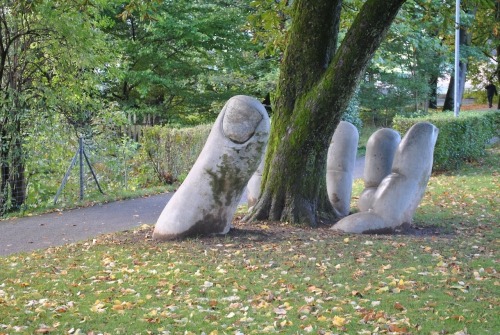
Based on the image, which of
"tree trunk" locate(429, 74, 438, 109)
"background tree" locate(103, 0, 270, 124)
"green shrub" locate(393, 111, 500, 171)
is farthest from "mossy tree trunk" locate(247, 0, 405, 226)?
"tree trunk" locate(429, 74, 438, 109)

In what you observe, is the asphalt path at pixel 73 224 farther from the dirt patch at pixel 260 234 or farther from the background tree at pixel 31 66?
the background tree at pixel 31 66

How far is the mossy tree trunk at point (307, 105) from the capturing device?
1017cm

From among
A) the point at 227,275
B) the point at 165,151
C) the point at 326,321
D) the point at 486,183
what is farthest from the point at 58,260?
the point at 486,183

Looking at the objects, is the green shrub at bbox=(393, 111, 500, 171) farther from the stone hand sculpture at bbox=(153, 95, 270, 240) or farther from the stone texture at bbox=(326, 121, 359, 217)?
the stone hand sculpture at bbox=(153, 95, 270, 240)

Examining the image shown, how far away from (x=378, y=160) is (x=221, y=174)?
3.51 meters

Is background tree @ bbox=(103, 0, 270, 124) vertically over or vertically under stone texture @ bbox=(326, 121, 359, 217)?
over

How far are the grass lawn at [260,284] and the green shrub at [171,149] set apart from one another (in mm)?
7617

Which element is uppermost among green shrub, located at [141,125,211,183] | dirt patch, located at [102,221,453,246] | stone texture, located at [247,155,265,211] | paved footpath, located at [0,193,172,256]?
green shrub, located at [141,125,211,183]

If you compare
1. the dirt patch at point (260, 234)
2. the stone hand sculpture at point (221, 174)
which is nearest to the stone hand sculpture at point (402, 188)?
the dirt patch at point (260, 234)

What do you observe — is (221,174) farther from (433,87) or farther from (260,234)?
(433,87)

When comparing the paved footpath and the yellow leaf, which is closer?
the yellow leaf

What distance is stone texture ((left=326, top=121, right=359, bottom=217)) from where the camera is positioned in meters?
11.9

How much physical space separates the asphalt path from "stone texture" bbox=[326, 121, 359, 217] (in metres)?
3.34

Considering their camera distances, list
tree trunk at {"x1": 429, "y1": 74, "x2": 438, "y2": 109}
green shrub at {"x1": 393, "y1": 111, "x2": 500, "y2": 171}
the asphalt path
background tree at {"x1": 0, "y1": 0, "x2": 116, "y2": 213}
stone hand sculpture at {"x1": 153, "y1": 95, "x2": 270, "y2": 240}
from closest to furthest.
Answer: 1. stone hand sculpture at {"x1": 153, "y1": 95, "x2": 270, "y2": 240}
2. the asphalt path
3. background tree at {"x1": 0, "y1": 0, "x2": 116, "y2": 213}
4. green shrub at {"x1": 393, "y1": 111, "x2": 500, "y2": 171}
5. tree trunk at {"x1": 429, "y1": 74, "x2": 438, "y2": 109}
